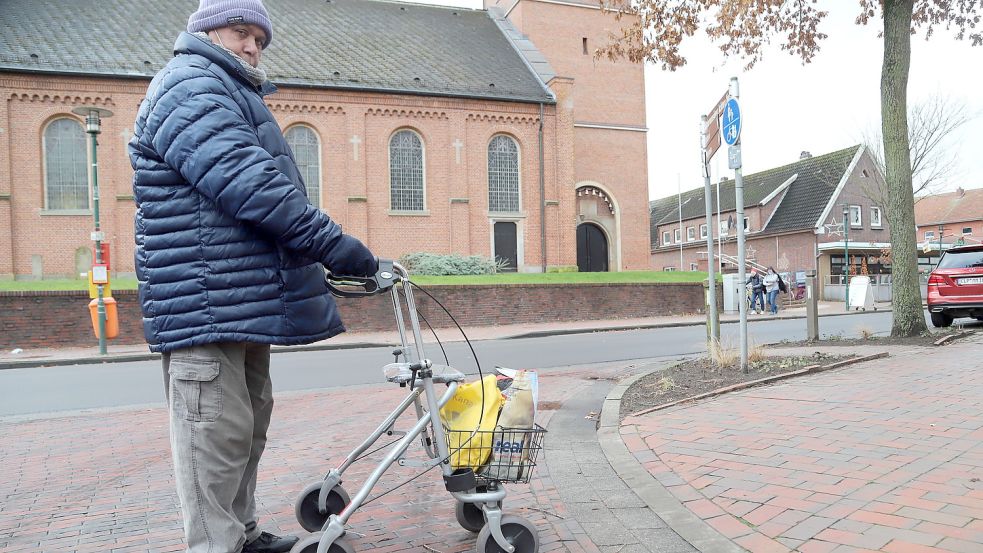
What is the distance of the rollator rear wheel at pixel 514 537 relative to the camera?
273cm

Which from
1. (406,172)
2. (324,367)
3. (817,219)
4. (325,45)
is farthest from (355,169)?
(817,219)

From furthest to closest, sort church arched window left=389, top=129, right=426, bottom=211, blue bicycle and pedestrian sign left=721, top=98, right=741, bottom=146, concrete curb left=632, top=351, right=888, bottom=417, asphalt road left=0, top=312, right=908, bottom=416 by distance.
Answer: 1. church arched window left=389, top=129, right=426, bottom=211
2. asphalt road left=0, top=312, right=908, bottom=416
3. blue bicycle and pedestrian sign left=721, top=98, right=741, bottom=146
4. concrete curb left=632, top=351, right=888, bottom=417

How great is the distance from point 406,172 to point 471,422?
2589 centimetres

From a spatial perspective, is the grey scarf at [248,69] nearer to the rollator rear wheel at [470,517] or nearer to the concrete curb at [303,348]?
the rollator rear wheel at [470,517]

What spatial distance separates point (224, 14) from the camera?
254 centimetres

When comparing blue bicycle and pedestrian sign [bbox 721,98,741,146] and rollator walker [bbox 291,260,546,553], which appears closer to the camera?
rollator walker [bbox 291,260,546,553]

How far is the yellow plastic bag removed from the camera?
108 inches

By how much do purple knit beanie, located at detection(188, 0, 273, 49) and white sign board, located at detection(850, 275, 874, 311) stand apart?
26707mm

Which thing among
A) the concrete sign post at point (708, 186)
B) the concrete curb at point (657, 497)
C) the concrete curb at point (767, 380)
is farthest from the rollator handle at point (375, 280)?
the concrete sign post at point (708, 186)

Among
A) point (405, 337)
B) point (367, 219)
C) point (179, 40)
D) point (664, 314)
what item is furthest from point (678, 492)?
point (367, 219)

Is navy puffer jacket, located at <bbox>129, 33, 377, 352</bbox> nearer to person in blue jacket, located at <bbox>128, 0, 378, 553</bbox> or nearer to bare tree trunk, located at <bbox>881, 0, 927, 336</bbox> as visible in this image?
person in blue jacket, located at <bbox>128, 0, 378, 553</bbox>

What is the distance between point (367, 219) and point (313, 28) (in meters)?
8.97

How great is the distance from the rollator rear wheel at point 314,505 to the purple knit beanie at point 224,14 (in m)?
2.02

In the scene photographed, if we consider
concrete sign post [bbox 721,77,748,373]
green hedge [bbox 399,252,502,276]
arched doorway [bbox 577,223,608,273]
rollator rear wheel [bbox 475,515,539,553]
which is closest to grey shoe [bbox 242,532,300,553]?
rollator rear wheel [bbox 475,515,539,553]
